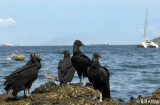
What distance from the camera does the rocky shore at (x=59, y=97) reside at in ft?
27.2

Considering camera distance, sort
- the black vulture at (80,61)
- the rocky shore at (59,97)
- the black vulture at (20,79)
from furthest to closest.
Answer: the black vulture at (80,61) < the black vulture at (20,79) < the rocky shore at (59,97)

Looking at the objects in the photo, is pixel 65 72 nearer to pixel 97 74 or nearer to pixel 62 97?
pixel 62 97

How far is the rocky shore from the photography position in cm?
828

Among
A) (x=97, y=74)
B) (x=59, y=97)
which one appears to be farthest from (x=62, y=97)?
(x=97, y=74)

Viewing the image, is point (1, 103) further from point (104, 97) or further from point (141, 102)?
point (141, 102)

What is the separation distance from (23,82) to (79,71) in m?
3.05

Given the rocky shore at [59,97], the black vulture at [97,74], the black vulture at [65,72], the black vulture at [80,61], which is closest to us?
the rocky shore at [59,97]

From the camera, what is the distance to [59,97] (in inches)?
364

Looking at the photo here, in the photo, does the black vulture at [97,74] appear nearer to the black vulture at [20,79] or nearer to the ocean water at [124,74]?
the black vulture at [20,79]

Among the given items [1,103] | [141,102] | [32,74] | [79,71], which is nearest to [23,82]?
[32,74]

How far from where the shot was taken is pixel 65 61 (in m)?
11.7

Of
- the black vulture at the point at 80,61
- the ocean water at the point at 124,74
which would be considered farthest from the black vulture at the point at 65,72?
the ocean water at the point at 124,74

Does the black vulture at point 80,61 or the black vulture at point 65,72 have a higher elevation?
the black vulture at point 80,61

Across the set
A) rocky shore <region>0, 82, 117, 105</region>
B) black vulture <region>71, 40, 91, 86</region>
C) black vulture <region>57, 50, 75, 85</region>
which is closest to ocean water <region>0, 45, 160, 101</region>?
black vulture <region>57, 50, 75, 85</region>
